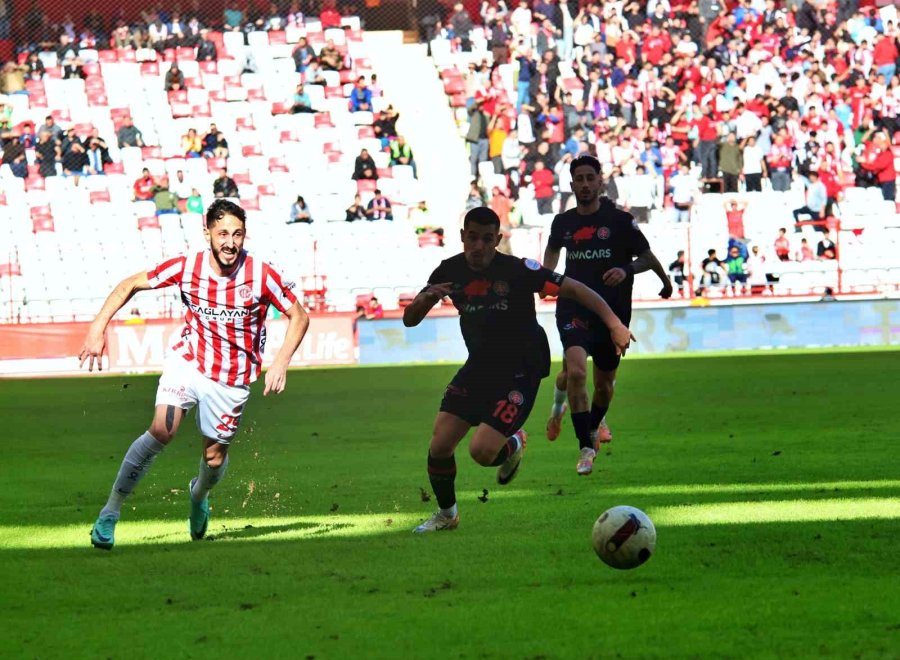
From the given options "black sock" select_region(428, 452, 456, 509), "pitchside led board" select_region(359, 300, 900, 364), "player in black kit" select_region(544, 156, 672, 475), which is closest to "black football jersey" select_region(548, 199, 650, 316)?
"player in black kit" select_region(544, 156, 672, 475)

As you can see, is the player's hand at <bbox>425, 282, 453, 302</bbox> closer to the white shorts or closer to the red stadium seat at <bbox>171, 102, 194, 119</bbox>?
the white shorts

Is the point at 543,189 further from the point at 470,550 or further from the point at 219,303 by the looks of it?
the point at 470,550

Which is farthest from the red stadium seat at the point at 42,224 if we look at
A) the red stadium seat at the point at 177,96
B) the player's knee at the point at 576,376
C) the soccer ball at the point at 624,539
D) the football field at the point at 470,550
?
the soccer ball at the point at 624,539

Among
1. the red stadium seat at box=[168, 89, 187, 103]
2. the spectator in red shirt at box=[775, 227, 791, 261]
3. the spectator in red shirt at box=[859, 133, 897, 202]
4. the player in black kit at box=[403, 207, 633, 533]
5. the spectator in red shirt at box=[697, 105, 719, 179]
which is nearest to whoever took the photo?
the player in black kit at box=[403, 207, 633, 533]

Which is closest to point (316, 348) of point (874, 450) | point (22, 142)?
point (22, 142)

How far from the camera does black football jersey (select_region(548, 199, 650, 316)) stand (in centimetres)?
1206

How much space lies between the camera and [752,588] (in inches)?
261

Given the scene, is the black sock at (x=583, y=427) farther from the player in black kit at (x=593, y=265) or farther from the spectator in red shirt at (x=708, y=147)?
the spectator in red shirt at (x=708, y=147)

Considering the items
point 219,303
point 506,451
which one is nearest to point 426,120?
point 506,451

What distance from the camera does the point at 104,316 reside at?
8.31 m

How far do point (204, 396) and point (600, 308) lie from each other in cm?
229

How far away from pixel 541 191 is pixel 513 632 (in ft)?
94.5

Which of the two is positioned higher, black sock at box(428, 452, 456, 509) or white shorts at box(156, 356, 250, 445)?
white shorts at box(156, 356, 250, 445)

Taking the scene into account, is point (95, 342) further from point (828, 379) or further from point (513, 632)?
point (828, 379)
